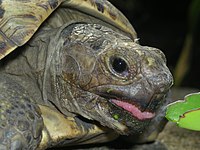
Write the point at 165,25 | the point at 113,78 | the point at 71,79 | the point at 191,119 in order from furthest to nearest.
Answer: the point at 165,25 → the point at 71,79 → the point at 113,78 → the point at 191,119

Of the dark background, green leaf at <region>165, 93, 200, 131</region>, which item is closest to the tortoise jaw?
green leaf at <region>165, 93, 200, 131</region>

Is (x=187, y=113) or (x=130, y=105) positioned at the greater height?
(x=187, y=113)

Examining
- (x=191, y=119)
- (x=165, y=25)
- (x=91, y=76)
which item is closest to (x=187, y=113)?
(x=191, y=119)

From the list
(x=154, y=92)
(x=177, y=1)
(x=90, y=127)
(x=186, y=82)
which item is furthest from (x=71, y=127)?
(x=177, y=1)

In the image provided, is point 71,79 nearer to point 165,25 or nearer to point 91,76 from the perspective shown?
point 91,76

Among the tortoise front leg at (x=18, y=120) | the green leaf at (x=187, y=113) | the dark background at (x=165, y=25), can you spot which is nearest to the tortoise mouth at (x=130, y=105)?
the tortoise front leg at (x=18, y=120)

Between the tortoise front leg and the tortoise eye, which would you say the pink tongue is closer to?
the tortoise eye
